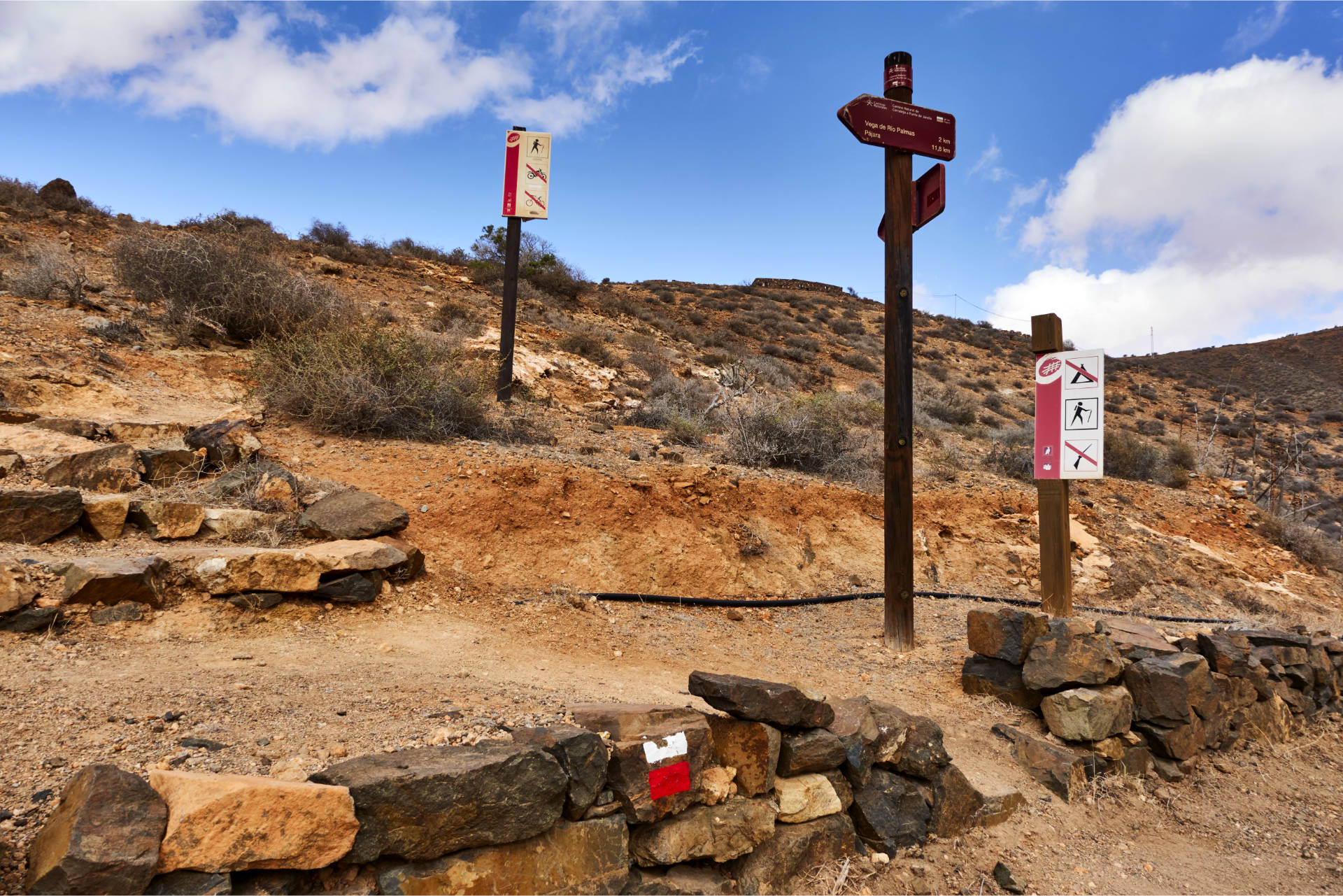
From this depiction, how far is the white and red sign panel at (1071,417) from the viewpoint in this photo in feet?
17.0

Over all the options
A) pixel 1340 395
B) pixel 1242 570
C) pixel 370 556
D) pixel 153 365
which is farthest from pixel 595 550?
pixel 1340 395

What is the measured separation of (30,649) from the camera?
349cm

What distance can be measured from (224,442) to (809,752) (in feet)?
18.2

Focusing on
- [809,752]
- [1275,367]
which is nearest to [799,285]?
[1275,367]

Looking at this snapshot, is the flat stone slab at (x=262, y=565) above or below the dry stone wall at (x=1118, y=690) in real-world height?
above

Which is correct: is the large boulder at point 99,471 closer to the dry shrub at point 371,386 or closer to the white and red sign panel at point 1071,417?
the dry shrub at point 371,386

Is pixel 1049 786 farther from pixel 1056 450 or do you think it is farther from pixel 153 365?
pixel 153 365

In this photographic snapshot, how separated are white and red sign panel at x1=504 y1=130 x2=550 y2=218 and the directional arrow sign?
4922 millimetres

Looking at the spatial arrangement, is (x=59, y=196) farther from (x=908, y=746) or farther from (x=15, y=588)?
(x=908, y=746)

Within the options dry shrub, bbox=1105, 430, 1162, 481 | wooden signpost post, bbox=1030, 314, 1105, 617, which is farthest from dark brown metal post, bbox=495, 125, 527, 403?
dry shrub, bbox=1105, 430, 1162, 481

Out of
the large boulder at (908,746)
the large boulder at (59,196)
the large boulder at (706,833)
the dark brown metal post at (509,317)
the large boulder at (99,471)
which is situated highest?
the large boulder at (59,196)

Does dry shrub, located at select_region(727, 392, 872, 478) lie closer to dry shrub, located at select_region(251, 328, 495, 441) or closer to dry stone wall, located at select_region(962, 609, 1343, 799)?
dry shrub, located at select_region(251, 328, 495, 441)

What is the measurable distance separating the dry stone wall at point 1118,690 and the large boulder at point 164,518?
5740 mm

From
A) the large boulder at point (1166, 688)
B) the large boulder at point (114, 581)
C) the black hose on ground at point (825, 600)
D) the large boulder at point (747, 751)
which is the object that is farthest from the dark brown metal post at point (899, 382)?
the large boulder at point (114, 581)
